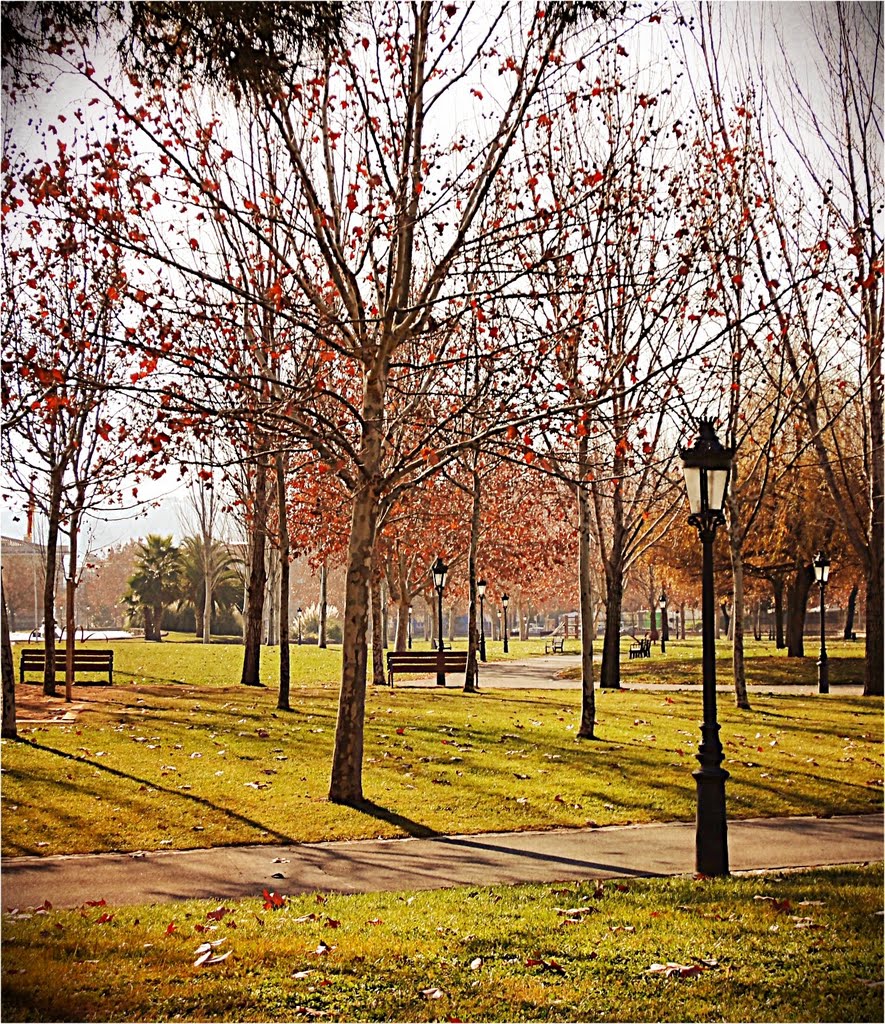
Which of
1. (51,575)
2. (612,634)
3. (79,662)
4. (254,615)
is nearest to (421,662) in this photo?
(254,615)

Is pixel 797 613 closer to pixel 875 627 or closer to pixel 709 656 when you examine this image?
pixel 875 627

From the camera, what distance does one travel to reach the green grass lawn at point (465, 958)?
4.46m

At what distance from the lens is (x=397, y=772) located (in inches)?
429

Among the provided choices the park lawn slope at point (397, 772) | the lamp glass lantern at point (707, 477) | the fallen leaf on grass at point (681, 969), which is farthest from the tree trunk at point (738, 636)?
the fallen leaf on grass at point (681, 969)

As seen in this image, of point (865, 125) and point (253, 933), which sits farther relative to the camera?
point (865, 125)

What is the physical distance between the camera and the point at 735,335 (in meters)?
16.7

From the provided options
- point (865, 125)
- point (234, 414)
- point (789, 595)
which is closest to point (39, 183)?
point (234, 414)

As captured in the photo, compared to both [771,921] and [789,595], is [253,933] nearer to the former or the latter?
[771,921]

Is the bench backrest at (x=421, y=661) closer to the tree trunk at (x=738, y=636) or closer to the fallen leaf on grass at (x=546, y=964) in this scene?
the tree trunk at (x=738, y=636)

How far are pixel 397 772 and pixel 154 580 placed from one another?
112ft

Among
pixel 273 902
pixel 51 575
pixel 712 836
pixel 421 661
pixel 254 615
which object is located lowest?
pixel 421 661

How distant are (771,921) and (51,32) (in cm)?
756

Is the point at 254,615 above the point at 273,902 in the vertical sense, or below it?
above

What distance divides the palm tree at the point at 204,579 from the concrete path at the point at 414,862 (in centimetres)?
3283
